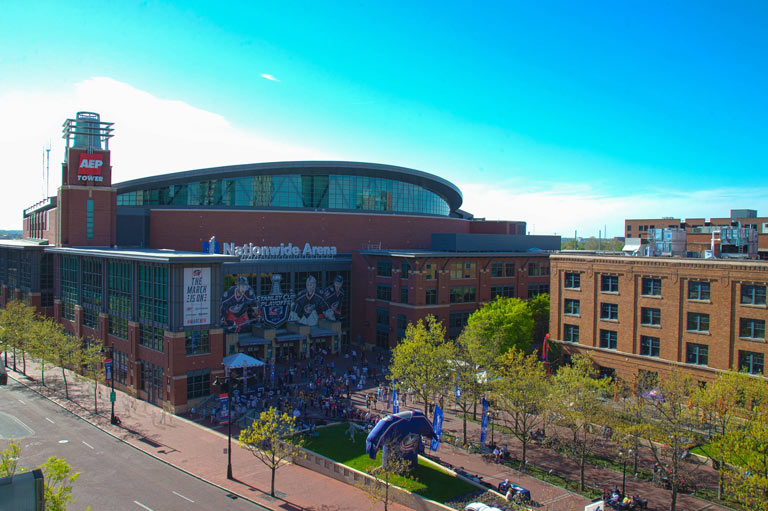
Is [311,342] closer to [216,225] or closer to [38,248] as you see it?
[216,225]

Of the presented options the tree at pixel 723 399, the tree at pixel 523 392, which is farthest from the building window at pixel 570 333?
the tree at pixel 723 399

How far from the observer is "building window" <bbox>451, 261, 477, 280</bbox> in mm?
70125

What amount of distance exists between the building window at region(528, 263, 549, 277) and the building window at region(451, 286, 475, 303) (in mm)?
11368

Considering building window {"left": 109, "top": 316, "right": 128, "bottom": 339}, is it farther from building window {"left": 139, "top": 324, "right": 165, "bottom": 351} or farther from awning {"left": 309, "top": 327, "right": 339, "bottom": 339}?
awning {"left": 309, "top": 327, "right": 339, "bottom": 339}

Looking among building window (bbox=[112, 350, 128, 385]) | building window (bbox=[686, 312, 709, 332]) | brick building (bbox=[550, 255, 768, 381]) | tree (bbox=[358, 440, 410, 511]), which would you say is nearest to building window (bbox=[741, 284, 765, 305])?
brick building (bbox=[550, 255, 768, 381])

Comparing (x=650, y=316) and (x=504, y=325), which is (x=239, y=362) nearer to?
(x=504, y=325)

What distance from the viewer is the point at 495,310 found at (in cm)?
5697

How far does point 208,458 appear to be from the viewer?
3512 centimetres

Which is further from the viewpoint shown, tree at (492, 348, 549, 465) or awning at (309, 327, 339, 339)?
awning at (309, 327, 339, 339)

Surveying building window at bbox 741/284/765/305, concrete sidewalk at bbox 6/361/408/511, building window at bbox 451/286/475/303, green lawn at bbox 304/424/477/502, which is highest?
building window at bbox 741/284/765/305

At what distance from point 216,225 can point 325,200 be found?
16704 mm

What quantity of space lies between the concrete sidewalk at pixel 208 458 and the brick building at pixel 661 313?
1097 inches

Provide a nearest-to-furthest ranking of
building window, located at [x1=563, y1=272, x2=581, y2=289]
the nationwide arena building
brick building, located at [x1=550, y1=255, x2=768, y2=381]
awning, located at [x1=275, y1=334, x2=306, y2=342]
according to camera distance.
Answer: brick building, located at [x1=550, y1=255, x2=768, y2=381]
the nationwide arena building
building window, located at [x1=563, y1=272, x2=581, y2=289]
awning, located at [x1=275, y1=334, x2=306, y2=342]

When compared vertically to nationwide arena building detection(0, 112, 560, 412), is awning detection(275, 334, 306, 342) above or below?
below
